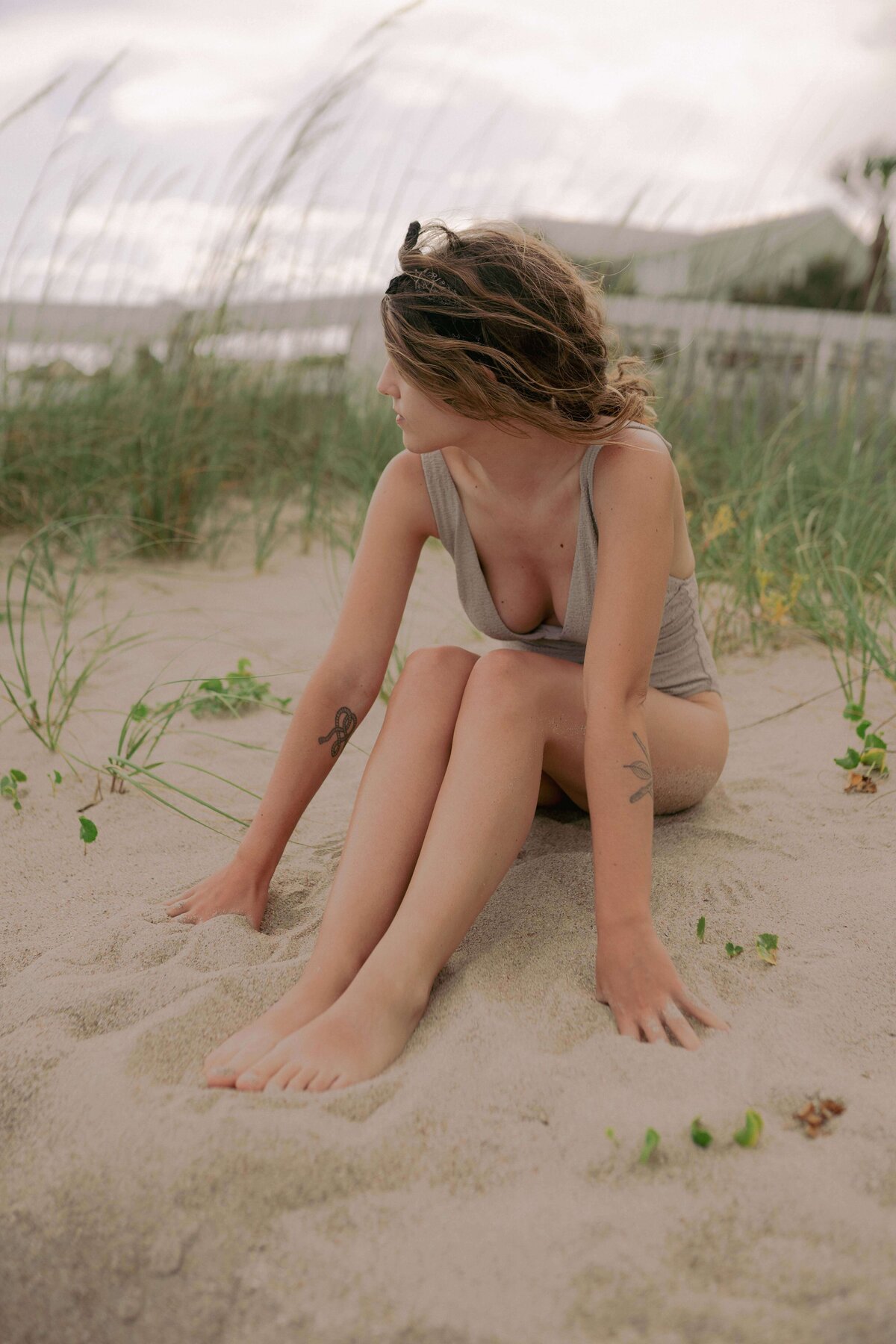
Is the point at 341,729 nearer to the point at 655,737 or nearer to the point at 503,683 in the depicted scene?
the point at 503,683

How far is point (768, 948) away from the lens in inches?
57.6

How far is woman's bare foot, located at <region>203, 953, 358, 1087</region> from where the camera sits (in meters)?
1.22

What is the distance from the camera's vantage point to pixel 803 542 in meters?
2.89

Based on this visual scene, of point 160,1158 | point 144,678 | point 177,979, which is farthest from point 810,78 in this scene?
point 160,1158

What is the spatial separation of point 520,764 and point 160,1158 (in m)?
0.69

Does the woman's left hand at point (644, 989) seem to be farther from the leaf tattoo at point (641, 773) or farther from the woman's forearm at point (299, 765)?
the woman's forearm at point (299, 765)

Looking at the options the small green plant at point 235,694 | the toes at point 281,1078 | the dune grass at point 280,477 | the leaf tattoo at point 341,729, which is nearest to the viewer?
the toes at point 281,1078

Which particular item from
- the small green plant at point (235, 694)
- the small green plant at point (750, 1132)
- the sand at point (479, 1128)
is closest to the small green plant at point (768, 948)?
the sand at point (479, 1128)

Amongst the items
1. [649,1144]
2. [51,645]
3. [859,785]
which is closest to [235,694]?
[51,645]

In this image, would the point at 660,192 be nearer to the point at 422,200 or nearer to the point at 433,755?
the point at 422,200

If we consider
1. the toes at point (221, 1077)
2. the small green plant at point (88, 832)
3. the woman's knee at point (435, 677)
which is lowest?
the small green plant at point (88, 832)

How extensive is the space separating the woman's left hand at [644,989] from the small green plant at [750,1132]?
0.19m

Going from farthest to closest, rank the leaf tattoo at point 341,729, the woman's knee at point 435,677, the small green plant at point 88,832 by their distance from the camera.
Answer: the small green plant at point 88,832 < the leaf tattoo at point 341,729 < the woman's knee at point 435,677

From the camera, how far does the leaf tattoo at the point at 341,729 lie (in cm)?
166
